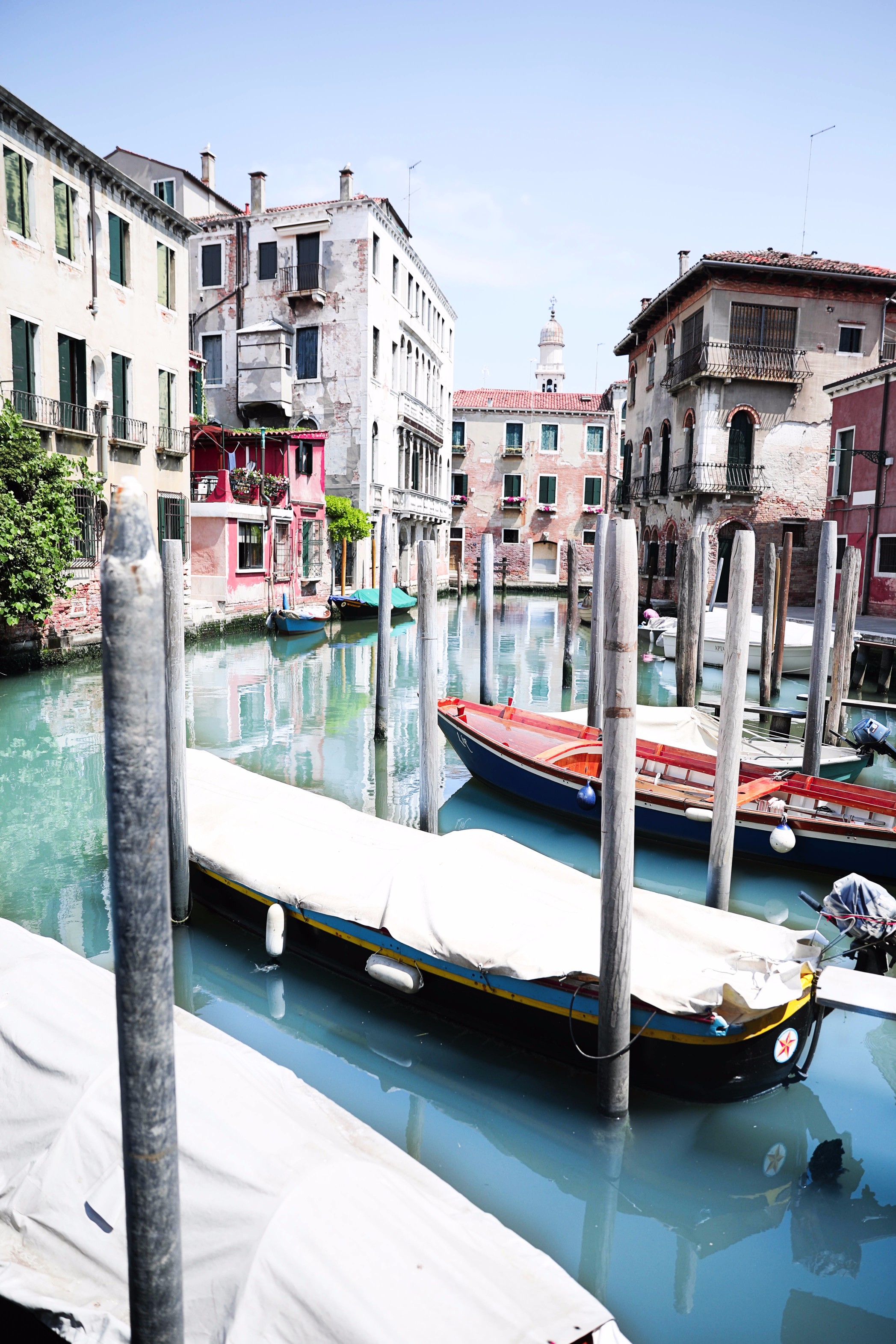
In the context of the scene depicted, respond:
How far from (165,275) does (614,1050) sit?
20.0 metres

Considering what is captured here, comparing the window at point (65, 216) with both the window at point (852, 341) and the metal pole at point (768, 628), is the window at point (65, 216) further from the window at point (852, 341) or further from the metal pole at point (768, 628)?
the window at point (852, 341)

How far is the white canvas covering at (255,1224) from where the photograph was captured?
2.49m

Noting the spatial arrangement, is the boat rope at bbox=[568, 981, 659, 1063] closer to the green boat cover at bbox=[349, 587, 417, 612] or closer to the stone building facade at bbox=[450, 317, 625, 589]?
the green boat cover at bbox=[349, 587, 417, 612]

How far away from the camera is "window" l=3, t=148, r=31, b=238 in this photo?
15078 millimetres

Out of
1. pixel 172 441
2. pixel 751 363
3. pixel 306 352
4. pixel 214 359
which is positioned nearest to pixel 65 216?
pixel 172 441

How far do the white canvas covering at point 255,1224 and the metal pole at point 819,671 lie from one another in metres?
6.60

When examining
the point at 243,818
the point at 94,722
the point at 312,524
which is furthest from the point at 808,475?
the point at 243,818

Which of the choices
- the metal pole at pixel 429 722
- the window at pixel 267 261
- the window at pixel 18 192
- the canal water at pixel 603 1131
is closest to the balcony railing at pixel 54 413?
the window at pixel 18 192

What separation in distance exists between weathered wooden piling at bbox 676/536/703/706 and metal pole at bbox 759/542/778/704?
1236 millimetres

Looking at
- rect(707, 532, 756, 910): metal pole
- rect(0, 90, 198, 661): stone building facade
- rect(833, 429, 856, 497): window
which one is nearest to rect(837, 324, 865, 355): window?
rect(833, 429, 856, 497): window

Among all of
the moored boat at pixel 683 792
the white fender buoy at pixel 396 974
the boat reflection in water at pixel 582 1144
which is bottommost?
the boat reflection in water at pixel 582 1144

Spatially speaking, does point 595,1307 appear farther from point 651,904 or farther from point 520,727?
point 520,727

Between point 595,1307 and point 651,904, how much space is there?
265 centimetres

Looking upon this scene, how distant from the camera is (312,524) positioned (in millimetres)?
25594
